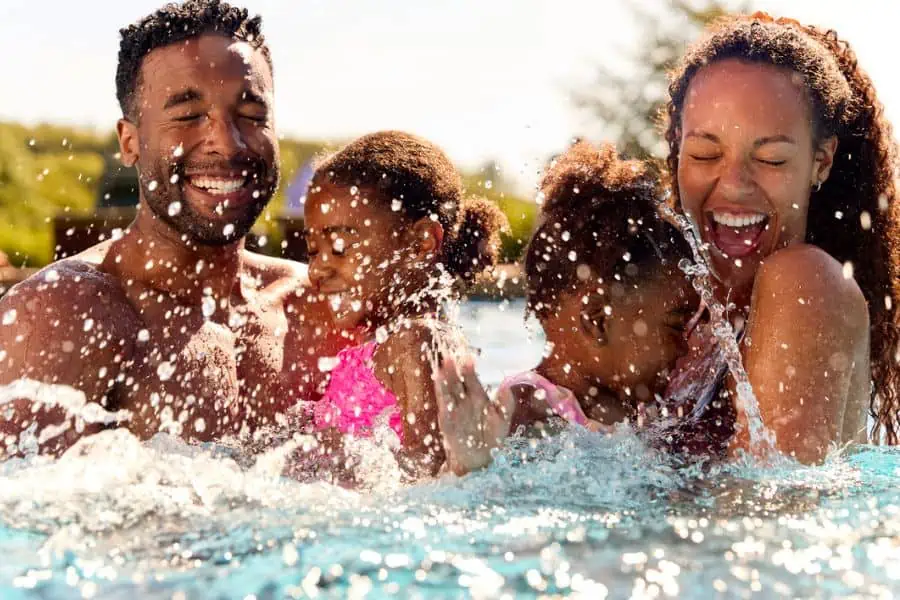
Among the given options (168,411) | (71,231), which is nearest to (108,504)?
(168,411)

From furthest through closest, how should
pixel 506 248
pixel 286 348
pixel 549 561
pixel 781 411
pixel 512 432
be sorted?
1. pixel 506 248
2. pixel 286 348
3. pixel 512 432
4. pixel 781 411
5. pixel 549 561

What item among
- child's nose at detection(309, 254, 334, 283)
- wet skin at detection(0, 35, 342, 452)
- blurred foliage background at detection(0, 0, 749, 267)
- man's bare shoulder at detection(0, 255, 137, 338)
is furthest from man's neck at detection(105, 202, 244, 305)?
blurred foliage background at detection(0, 0, 749, 267)

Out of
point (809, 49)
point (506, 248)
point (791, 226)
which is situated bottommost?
point (506, 248)

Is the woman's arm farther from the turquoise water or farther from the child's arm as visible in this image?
the child's arm

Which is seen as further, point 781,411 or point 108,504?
point 781,411

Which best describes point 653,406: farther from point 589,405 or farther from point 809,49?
point 809,49

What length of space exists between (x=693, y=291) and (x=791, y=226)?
1.33 feet

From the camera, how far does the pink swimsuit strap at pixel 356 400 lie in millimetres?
4016

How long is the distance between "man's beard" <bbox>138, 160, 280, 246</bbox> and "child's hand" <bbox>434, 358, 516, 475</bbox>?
1.35 metres

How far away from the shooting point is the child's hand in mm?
3141

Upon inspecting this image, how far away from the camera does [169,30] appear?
4129 mm

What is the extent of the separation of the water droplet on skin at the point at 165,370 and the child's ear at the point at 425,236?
3.21 ft

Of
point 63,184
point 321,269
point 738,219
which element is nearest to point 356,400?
point 321,269

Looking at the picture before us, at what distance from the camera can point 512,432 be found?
12.3ft
